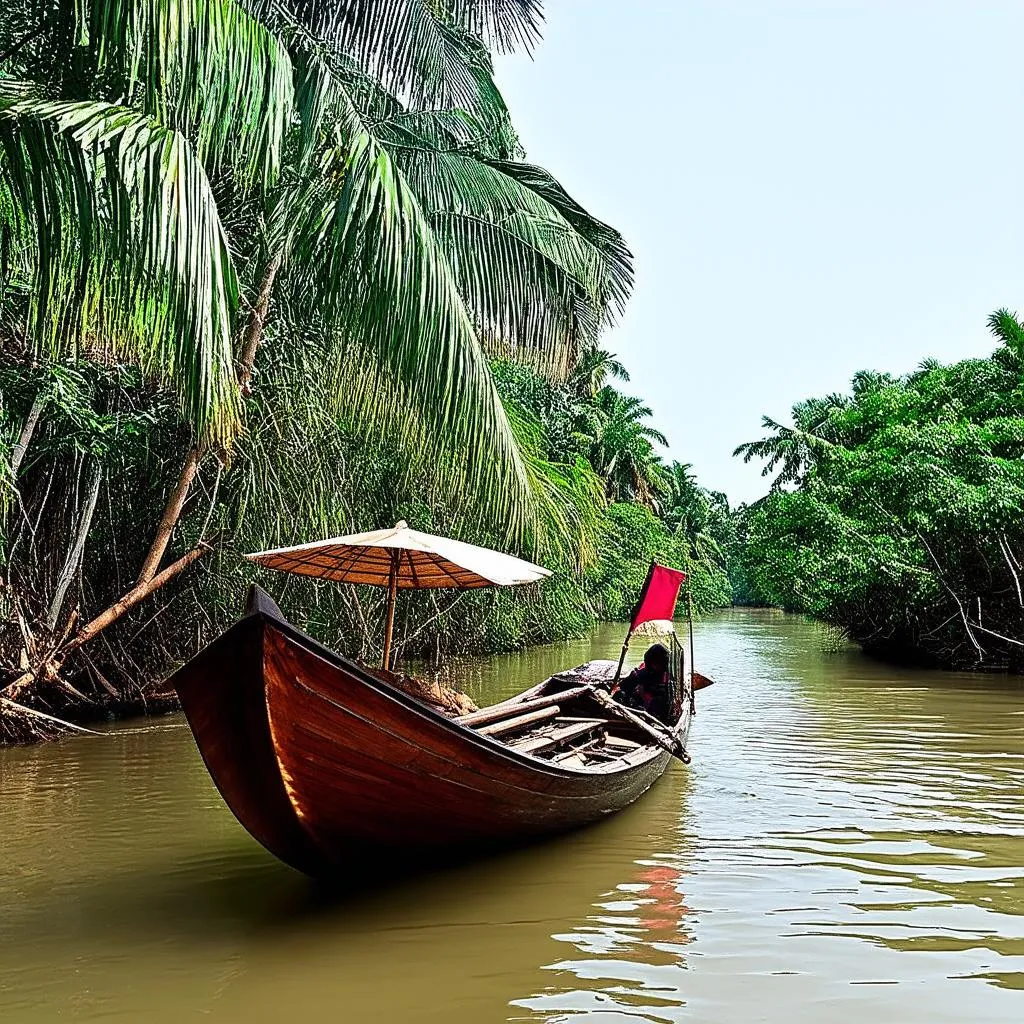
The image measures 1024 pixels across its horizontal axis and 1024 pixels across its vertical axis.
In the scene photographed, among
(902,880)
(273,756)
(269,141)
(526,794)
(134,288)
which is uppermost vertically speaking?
(269,141)

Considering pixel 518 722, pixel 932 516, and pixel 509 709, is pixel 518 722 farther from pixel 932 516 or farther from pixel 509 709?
pixel 932 516

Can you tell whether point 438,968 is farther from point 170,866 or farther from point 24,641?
point 24,641

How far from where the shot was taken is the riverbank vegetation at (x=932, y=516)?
15883mm

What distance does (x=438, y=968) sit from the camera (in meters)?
4.32

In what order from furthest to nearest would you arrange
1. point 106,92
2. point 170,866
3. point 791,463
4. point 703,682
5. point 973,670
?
1. point 791,463
2. point 973,670
3. point 703,682
4. point 170,866
5. point 106,92

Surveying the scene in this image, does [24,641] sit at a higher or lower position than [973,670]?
higher

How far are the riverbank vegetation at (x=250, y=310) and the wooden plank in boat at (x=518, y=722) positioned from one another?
1157 millimetres

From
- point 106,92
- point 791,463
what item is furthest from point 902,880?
point 791,463

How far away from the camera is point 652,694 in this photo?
8961mm

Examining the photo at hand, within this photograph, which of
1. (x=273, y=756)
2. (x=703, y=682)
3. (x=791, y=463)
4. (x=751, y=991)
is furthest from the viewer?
(x=791, y=463)

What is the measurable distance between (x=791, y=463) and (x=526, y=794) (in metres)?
34.0

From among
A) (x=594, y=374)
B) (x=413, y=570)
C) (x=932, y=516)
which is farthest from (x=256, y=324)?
(x=594, y=374)

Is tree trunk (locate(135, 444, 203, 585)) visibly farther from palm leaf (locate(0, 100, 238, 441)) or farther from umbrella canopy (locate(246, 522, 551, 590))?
palm leaf (locate(0, 100, 238, 441))

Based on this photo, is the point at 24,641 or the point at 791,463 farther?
the point at 791,463
